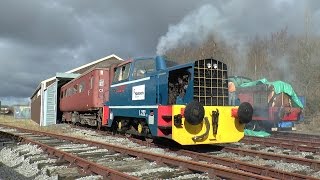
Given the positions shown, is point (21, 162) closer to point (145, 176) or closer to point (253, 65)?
point (145, 176)

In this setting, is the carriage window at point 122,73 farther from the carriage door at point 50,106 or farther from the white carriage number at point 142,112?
the carriage door at point 50,106

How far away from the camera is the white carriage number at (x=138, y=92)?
35.1ft

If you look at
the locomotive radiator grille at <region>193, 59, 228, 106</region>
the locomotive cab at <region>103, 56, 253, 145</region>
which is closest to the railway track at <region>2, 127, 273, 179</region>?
the locomotive cab at <region>103, 56, 253, 145</region>

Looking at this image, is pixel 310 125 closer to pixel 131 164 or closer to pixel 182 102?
pixel 182 102

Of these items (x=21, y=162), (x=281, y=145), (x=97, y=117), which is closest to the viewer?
(x=21, y=162)

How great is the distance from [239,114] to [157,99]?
2.18 metres

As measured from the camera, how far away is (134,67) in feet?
37.5

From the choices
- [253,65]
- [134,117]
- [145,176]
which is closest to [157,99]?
[134,117]

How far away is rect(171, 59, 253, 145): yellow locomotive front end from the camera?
888cm

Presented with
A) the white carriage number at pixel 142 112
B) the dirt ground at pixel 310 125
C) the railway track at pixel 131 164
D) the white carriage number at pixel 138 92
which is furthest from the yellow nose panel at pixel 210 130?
the dirt ground at pixel 310 125

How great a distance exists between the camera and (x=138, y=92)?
35.9 feet

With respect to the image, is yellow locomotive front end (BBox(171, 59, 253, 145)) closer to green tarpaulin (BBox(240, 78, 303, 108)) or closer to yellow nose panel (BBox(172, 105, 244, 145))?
yellow nose panel (BBox(172, 105, 244, 145))

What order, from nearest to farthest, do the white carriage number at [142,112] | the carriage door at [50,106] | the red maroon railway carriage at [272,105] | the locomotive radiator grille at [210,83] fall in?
1. the locomotive radiator grille at [210,83]
2. the white carriage number at [142,112]
3. the red maroon railway carriage at [272,105]
4. the carriage door at [50,106]

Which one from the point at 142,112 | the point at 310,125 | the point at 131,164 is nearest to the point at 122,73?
the point at 142,112
